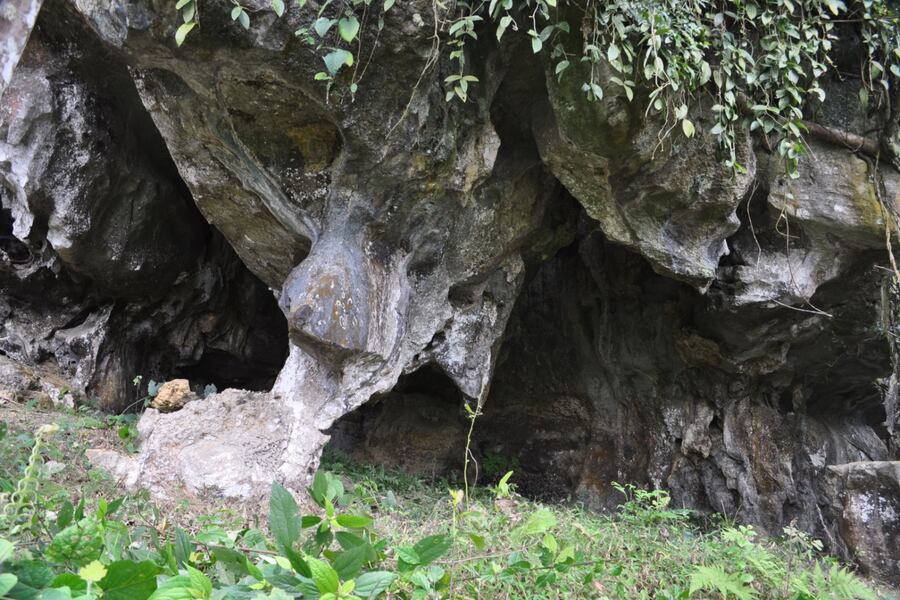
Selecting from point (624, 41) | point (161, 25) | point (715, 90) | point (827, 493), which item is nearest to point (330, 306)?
point (161, 25)

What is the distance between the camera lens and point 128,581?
1.24 m

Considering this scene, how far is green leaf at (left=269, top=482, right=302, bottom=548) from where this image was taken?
1632 mm

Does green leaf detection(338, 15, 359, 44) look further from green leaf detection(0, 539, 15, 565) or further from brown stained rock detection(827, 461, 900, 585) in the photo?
brown stained rock detection(827, 461, 900, 585)

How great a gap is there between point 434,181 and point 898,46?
12.0 ft

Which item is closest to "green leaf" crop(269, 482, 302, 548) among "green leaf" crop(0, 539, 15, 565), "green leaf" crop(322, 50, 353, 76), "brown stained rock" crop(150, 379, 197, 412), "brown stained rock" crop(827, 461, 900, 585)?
"green leaf" crop(0, 539, 15, 565)

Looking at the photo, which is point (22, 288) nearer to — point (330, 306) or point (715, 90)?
point (330, 306)

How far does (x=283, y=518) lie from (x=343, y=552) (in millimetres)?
194

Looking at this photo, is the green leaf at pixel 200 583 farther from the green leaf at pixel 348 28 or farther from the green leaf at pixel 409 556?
the green leaf at pixel 348 28

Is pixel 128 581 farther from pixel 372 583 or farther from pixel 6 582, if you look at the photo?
pixel 372 583

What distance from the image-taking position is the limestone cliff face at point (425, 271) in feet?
12.8

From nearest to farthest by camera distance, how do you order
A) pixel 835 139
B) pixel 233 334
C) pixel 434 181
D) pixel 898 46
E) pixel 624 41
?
pixel 624 41
pixel 434 181
pixel 898 46
pixel 835 139
pixel 233 334

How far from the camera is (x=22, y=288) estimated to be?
6.47 metres

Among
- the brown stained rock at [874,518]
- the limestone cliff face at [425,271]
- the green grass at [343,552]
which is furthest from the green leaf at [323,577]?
the brown stained rock at [874,518]

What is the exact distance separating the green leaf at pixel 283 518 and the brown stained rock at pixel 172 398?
3271 mm
